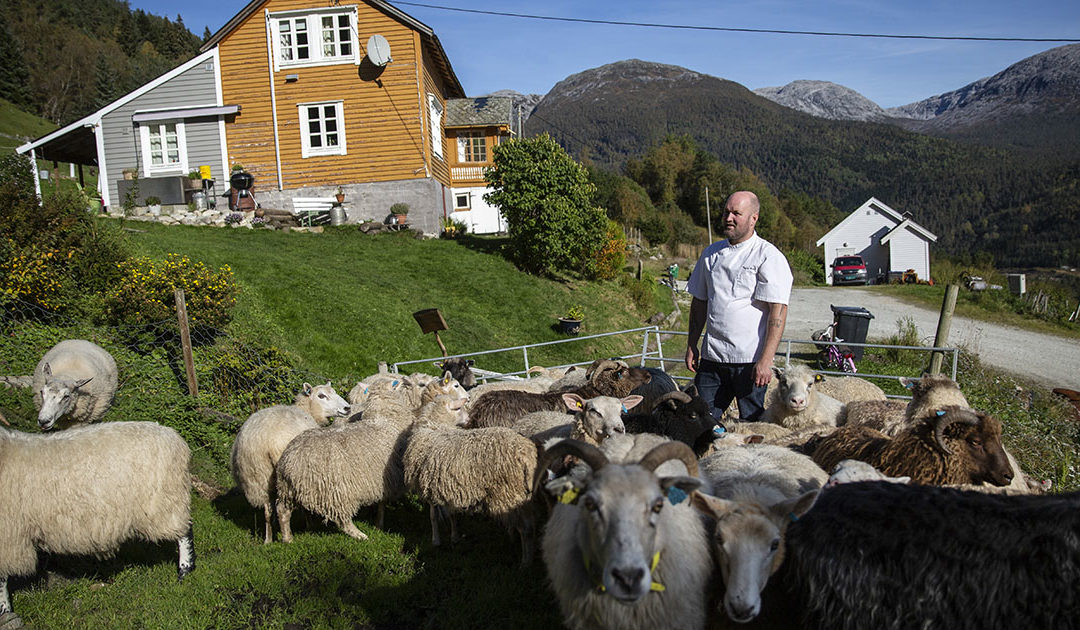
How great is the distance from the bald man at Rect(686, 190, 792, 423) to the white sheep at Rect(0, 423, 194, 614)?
448 cm

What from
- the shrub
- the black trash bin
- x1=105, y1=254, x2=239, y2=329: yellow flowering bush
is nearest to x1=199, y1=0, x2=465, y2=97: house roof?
the shrub

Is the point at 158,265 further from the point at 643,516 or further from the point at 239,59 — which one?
the point at 239,59


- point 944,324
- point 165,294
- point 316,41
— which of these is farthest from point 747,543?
point 316,41

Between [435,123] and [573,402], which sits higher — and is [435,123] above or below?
above

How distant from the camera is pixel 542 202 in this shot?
22672mm

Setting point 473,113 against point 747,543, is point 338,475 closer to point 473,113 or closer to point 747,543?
point 747,543

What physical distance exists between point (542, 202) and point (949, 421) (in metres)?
19.1

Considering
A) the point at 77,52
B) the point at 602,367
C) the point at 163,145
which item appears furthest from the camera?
the point at 77,52

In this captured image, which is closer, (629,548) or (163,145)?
(629,548)

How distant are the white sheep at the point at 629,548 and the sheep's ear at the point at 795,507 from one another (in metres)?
0.47

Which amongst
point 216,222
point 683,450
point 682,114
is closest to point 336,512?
point 683,450

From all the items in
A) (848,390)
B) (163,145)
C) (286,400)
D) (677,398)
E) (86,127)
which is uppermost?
(86,127)

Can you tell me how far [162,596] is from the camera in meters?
4.76

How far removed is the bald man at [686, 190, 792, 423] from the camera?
4926mm
